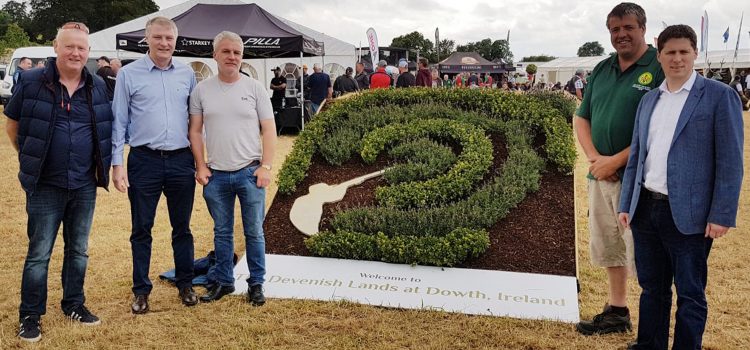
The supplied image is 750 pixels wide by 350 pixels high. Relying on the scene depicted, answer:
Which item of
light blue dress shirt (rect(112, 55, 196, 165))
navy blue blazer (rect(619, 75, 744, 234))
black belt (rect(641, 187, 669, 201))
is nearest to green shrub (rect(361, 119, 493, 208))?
light blue dress shirt (rect(112, 55, 196, 165))

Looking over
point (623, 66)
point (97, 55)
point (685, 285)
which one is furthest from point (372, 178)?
point (97, 55)

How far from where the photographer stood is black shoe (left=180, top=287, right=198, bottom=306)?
4.30 m

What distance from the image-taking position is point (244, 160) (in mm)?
4160

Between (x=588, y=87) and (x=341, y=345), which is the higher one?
(x=588, y=87)

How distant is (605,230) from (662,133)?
39.7 inches

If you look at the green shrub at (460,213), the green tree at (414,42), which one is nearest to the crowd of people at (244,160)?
the green shrub at (460,213)

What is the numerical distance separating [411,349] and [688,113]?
216cm

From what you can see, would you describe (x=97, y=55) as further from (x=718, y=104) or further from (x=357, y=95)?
(x=718, y=104)

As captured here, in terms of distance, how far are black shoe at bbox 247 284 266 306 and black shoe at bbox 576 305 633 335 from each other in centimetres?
235

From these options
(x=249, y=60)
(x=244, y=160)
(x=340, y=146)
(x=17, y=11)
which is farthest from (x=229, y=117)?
(x=17, y=11)

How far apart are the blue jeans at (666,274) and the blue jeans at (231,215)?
2645 millimetres

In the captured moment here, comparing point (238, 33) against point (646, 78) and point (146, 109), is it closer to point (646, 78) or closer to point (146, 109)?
point (146, 109)

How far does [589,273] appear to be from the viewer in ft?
16.7

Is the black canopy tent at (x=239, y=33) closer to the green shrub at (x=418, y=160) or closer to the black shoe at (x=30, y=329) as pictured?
the green shrub at (x=418, y=160)
